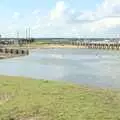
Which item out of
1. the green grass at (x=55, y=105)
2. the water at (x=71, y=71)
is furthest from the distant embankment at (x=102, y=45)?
the green grass at (x=55, y=105)

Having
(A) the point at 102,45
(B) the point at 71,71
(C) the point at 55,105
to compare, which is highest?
(C) the point at 55,105

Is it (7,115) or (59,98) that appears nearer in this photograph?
(7,115)

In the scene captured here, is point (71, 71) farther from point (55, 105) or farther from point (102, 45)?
point (102, 45)

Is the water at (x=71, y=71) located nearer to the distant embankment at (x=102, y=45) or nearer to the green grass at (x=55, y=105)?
the green grass at (x=55, y=105)

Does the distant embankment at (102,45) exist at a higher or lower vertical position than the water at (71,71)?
lower

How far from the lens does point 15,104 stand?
1407 centimetres

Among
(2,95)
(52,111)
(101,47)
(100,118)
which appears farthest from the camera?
(101,47)

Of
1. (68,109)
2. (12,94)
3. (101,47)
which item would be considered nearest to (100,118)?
(68,109)

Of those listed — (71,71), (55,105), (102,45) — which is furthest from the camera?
(102,45)

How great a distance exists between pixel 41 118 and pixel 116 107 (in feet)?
10.5

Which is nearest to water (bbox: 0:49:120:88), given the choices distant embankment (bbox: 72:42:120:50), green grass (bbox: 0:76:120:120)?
green grass (bbox: 0:76:120:120)

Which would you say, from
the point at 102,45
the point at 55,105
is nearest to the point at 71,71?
the point at 55,105

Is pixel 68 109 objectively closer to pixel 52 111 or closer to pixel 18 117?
pixel 52 111

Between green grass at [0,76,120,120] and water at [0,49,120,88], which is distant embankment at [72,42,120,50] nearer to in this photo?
water at [0,49,120,88]
